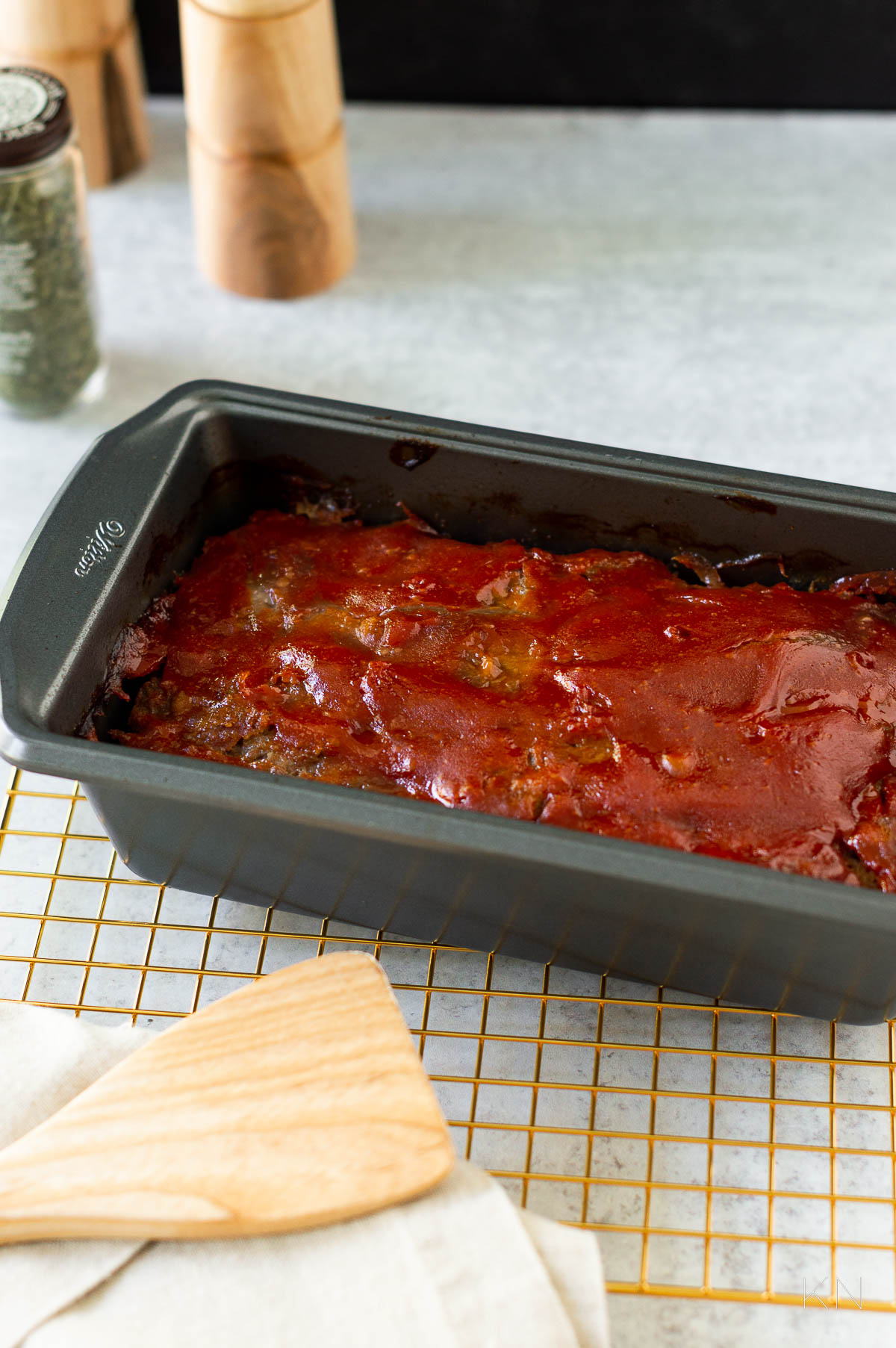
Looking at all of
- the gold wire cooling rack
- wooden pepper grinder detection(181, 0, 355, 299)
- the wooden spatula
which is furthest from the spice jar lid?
the wooden spatula

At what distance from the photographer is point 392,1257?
1.18m

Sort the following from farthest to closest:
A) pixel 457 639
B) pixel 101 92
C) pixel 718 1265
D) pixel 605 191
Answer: pixel 605 191
pixel 101 92
pixel 457 639
pixel 718 1265

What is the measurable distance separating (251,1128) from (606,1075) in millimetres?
394

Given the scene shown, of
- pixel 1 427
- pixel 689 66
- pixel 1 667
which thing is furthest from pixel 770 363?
pixel 1 667

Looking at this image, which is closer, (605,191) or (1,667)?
(1,667)

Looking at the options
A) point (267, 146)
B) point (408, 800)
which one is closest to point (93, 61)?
point (267, 146)

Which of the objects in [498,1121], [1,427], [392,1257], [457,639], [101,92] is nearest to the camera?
[392,1257]

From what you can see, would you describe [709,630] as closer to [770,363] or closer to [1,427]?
[770,363]

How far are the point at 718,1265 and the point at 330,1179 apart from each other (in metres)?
0.39

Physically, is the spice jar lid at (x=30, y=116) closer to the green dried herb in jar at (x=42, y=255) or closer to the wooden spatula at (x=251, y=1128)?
the green dried herb in jar at (x=42, y=255)

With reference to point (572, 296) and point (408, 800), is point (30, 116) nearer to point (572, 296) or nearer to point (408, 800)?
point (572, 296)

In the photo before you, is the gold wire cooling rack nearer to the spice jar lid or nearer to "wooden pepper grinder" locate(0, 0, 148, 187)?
the spice jar lid

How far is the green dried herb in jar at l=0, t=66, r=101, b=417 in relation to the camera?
176 cm

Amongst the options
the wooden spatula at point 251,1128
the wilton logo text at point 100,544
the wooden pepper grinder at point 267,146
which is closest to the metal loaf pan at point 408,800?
the wilton logo text at point 100,544
